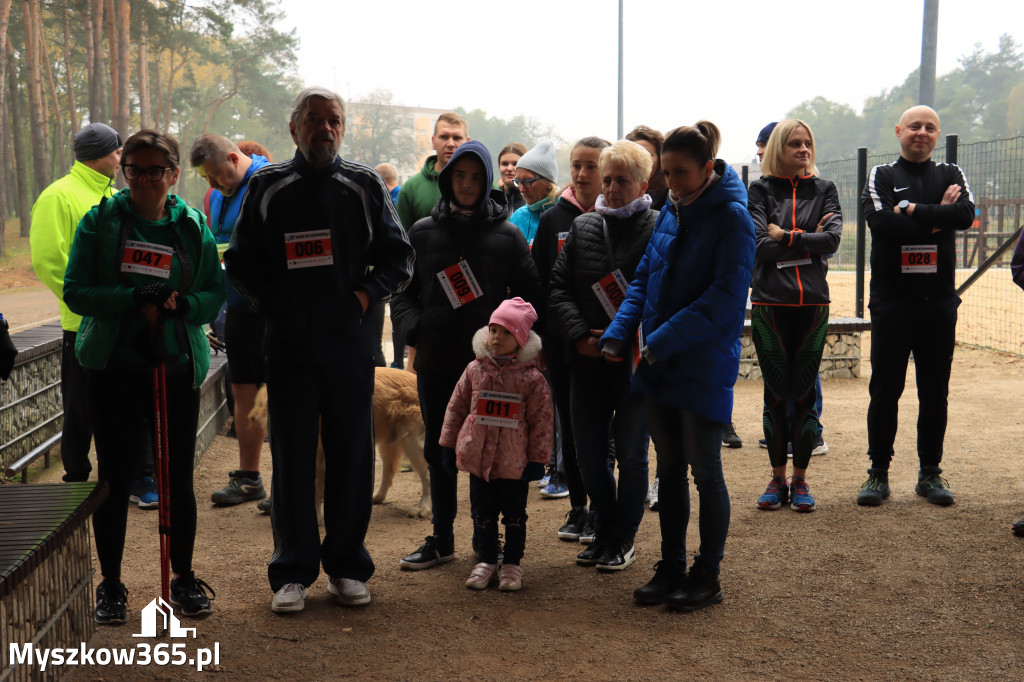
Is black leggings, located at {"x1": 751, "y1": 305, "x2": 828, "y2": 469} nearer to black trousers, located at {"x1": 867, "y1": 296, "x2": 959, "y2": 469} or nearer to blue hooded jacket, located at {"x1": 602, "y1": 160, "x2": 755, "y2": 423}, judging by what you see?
black trousers, located at {"x1": 867, "y1": 296, "x2": 959, "y2": 469}

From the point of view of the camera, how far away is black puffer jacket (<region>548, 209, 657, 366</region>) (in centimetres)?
393

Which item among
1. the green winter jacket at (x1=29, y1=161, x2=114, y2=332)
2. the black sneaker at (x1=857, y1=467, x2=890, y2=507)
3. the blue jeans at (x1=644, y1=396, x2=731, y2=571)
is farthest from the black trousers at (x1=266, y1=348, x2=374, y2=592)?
the black sneaker at (x1=857, y1=467, x2=890, y2=507)

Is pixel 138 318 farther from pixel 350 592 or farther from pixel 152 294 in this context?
pixel 350 592

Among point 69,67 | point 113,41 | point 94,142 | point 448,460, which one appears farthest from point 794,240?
point 69,67

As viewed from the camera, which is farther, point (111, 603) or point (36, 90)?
point (36, 90)

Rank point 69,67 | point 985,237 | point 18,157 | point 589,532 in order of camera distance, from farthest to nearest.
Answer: point 18,157 < point 69,67 < point 985,237 < point 589,532

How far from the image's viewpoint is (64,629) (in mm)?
2781

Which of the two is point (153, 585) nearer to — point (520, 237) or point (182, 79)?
point (520, 237)

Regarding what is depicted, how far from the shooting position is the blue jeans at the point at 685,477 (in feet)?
11.5

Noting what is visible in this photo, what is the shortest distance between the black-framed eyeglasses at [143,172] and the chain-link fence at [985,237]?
28.5 feet

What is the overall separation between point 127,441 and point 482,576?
5.07 feet

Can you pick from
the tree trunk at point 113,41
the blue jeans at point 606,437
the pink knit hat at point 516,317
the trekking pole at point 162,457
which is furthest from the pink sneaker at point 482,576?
the tree trunk at point 113,41

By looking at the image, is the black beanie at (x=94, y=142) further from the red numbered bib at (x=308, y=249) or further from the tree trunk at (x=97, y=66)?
the tree trunk at (x=97, y=66)

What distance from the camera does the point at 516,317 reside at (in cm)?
375
